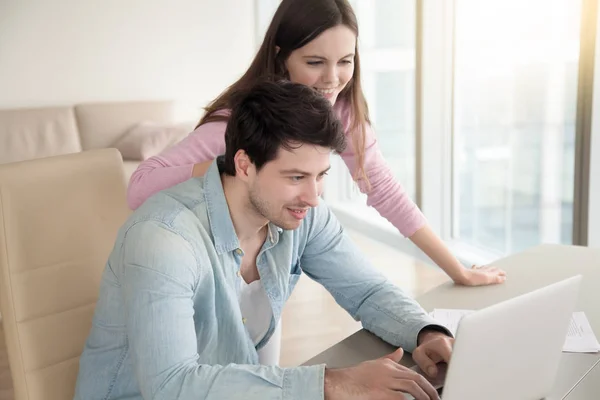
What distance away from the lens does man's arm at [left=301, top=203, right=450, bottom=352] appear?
139 centimetres

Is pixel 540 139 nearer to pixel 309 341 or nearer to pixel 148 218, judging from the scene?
pixel 309 341

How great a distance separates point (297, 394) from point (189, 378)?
0.16 m

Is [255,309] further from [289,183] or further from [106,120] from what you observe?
[106,120]

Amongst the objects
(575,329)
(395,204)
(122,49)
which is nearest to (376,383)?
(575,329)

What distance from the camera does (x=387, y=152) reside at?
4973 mm

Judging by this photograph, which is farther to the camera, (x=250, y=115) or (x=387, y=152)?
(x=387, y=152)

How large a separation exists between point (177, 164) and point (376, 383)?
76cm

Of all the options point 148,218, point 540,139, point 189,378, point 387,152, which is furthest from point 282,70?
point 387,152

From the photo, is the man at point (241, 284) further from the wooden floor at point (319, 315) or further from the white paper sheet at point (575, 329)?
the wooden floor at point (319, 315)

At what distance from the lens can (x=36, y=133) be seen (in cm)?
480

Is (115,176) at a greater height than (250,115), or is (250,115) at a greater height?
(250,115)

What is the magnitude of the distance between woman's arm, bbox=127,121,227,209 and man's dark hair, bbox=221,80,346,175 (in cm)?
21

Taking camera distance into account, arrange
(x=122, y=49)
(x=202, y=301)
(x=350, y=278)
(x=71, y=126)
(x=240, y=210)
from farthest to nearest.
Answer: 1. (x=122, y=49)
2. (x=71, y=126)
3. (x=350, y=278)
4. (x=240, y=210)
5. (x=202, y=301)

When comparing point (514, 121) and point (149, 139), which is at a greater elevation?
point (514, 121)
